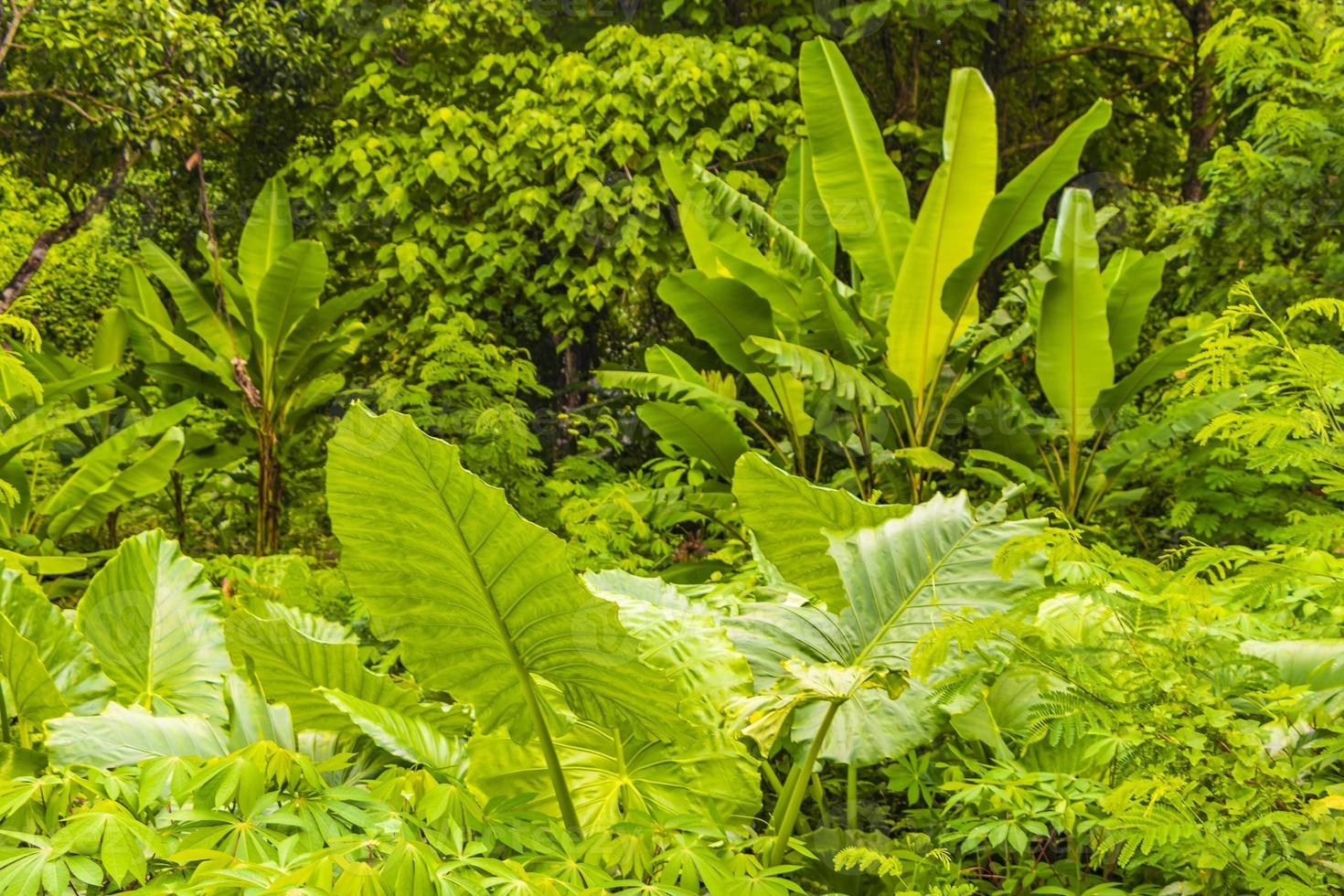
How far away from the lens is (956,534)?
4.98 ft

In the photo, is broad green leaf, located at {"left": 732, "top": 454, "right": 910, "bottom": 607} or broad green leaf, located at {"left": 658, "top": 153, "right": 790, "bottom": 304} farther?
broad green leaf, located at {"left": 658, "top": 153, "right": 790, "bottom": 304}

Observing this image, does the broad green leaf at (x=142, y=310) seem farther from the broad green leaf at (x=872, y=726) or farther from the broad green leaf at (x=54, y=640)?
the broad green leaf at (x=872, y=726)

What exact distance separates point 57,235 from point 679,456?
351cm

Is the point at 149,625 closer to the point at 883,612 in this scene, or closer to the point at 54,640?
the point at 54,640

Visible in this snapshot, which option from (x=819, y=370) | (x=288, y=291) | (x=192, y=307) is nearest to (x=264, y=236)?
(x=192, y=307)

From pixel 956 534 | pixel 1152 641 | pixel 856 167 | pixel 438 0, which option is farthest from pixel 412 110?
pixel 1152 641

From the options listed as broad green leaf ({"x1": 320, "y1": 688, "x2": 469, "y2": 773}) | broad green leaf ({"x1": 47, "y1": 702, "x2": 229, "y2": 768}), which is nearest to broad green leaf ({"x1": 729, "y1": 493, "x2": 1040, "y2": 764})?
broad green leaf ({"x1": 320, "y1": 688, "x2": 469, "y2": 773})

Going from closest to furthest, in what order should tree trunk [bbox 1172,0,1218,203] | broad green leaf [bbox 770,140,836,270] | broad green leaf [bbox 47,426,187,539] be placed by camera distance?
broad green leaf [bbox 770,140,836,270] → broad green leaf [bbox 47,426,187,539] → tree trunk [bbox 1172,0,1218,203]

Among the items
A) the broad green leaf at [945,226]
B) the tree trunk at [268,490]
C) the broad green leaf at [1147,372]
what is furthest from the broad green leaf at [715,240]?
the tree trunk at [268,490]

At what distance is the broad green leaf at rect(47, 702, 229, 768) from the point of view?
1276mm

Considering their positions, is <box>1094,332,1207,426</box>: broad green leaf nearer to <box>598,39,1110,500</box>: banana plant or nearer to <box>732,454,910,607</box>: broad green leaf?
<box>598,39,1110,500</box>: banana plant

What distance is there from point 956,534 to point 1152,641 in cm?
39

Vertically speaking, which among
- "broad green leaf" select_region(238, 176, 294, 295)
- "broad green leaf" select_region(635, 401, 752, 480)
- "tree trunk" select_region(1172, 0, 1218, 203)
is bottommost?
"broad green leaf" select_region(635, 401, 752, 480)

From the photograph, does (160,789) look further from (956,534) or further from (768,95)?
(768,95)
